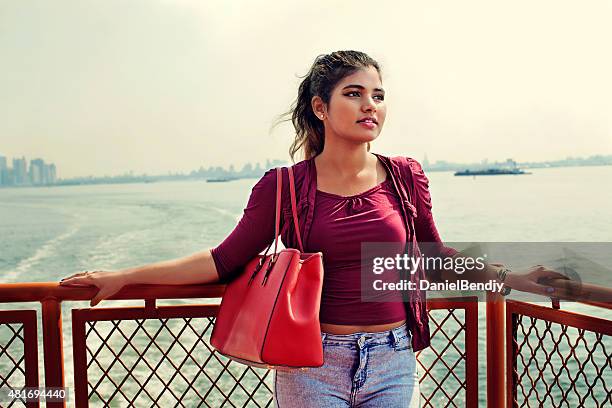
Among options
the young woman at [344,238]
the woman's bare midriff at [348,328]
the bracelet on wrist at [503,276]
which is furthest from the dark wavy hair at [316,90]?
the bracelet on wrist at [503,276]

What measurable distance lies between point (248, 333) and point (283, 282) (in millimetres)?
154

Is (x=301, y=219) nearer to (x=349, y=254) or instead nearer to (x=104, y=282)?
(x=349, y=254)

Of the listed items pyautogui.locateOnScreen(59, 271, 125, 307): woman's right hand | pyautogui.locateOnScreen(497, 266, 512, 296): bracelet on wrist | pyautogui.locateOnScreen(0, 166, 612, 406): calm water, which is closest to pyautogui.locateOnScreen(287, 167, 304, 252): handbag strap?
pyautogui.locateOnScreen(59, 271, 125, 307): woman's right hand

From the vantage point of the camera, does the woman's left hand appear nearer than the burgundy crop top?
No

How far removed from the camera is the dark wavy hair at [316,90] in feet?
5.52

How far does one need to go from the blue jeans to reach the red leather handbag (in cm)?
10

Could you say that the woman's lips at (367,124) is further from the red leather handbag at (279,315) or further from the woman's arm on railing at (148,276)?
the woman's arm on railing at (148,276)

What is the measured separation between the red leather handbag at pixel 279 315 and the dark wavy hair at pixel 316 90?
1.00ft

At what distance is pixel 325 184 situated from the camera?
166cm

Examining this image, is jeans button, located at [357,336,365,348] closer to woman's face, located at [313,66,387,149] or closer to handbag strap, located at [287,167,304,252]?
handbag strap, located at [287,167,304,252]

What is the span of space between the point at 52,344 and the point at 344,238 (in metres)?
1.00

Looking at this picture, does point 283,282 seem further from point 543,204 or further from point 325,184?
point 543,204

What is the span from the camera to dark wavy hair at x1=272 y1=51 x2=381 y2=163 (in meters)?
1.68

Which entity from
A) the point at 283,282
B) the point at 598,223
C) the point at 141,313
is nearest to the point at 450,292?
the point at 283,282
